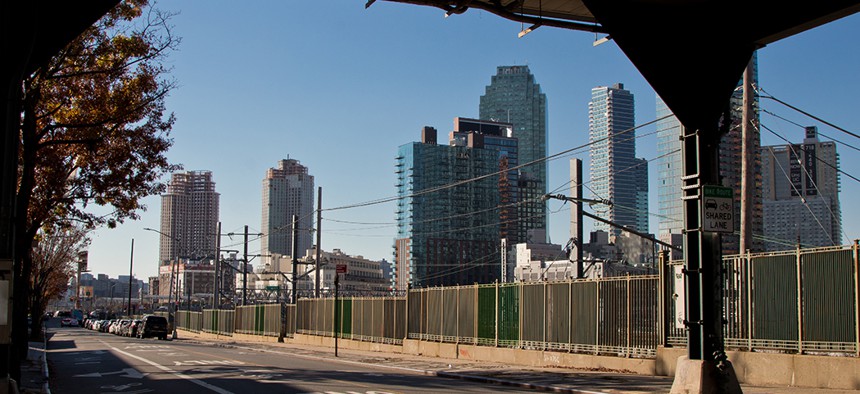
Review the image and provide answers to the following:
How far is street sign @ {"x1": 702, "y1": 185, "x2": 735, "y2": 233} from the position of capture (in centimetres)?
1465

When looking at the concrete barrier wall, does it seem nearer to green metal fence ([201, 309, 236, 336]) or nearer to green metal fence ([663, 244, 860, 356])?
green metal fence ([663, 244, 860, 356])

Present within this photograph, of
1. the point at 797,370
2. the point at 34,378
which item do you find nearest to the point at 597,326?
the point at 797,370

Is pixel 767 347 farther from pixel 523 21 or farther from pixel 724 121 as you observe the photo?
pixel 523 21

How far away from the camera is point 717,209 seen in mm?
14703

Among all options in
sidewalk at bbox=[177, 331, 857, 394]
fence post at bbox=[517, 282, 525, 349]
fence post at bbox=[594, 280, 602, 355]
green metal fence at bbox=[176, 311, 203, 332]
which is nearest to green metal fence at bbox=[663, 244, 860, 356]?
sidewalk at bbox=[177, 331, 857, 394]

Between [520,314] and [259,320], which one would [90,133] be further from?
[259,320]

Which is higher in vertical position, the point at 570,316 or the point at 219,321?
the point at 570,316

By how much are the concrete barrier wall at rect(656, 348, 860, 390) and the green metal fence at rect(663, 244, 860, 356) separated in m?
0.35

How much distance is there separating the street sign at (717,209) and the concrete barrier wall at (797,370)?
4.44 m

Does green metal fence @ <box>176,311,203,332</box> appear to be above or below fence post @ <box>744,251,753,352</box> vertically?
below

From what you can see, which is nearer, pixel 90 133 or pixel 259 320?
pixel 90 133

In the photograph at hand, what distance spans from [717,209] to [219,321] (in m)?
68.4

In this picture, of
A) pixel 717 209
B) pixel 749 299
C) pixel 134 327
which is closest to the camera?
pixel 717 209

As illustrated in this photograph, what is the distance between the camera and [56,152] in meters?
28.7
